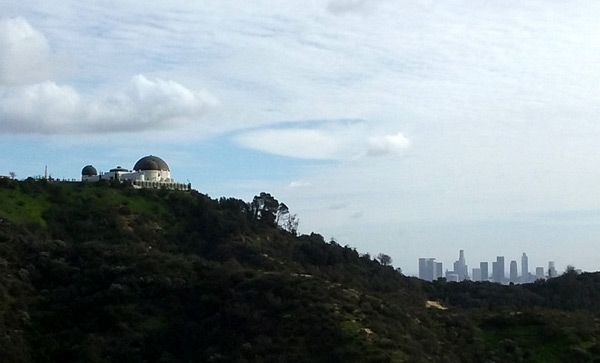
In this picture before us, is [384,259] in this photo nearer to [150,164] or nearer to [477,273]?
[150,164]

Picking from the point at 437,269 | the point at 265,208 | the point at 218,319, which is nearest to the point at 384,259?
the point at 265,208

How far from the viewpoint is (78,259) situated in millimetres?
42594

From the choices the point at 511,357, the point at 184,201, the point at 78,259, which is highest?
the point at 184,201

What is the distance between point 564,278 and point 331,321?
39.5 meters

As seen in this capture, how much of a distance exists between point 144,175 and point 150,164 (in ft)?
4.87

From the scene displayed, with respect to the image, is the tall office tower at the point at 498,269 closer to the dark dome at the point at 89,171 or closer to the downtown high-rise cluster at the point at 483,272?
the downtown high-rise cluster at the point at 483,272

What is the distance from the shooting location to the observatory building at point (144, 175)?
74.4 metres

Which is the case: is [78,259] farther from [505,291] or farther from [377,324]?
[505,291]

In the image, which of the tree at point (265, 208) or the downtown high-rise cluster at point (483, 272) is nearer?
the tree at point (265, 208)

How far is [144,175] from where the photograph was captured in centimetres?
7675

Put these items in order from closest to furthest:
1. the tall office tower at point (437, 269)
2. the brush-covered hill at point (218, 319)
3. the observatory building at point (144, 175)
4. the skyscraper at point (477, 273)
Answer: the brush-covered hill at point (218, 319)
the observatory building at point (144, 175)
the tall office tower at point (437, 269)
the skyscraper at point (477, 273)

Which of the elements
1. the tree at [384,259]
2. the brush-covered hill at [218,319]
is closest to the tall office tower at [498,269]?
the tree at [384,259]

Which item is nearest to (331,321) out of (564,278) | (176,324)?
(176,324)

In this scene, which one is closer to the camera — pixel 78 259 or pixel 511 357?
pixel 511 357
